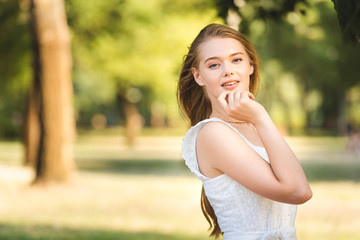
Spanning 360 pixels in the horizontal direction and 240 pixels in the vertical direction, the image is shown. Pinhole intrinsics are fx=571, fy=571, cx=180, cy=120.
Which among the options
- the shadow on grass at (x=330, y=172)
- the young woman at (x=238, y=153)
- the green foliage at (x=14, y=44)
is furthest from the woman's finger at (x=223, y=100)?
the green foliage at (x=14, y=44)

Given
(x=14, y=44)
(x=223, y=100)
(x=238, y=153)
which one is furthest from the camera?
(x=14, y=44)

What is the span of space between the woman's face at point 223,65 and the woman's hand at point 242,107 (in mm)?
94

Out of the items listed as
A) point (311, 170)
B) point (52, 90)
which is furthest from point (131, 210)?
point (311, 170)

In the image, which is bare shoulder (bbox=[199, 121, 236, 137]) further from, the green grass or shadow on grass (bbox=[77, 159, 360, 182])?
shadow on grass (bbox=[77, 159, 360, 182])

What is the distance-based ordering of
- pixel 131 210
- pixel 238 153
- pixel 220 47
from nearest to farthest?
pixel 238 153 → pixel 220 47 → pixel 131 210

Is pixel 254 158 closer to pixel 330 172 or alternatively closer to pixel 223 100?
pixel 223 100

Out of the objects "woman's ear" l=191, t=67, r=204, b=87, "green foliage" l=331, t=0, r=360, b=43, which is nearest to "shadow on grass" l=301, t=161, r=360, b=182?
"green foliage" l=331, t=0, r=360, b=43

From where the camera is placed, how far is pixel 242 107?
206cm

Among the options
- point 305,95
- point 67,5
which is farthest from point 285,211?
point 305,95

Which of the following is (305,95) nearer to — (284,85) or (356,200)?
A: (284,85)

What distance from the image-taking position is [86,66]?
30219mm

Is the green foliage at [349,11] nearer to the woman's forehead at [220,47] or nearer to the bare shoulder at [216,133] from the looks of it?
the woman's forehead at [220,47]

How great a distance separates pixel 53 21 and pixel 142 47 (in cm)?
1387

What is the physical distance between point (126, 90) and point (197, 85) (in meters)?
36.3
